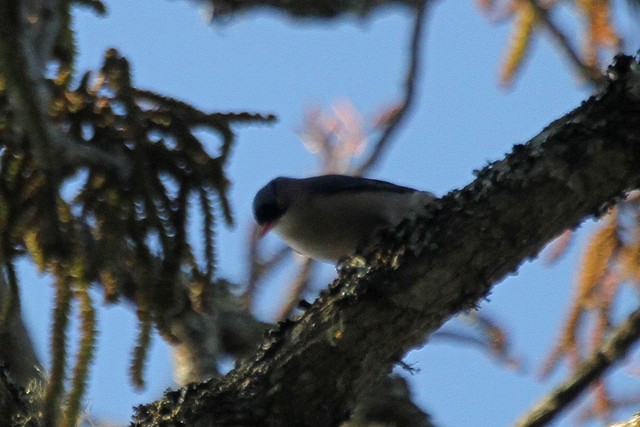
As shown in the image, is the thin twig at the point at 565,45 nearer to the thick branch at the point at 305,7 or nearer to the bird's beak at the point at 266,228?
the thick branch at the point at 305,7

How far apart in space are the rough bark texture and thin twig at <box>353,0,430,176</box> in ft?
6.71

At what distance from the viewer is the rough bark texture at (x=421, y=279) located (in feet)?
9.13

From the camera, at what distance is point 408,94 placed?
199 inches

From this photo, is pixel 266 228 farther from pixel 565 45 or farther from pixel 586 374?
pixel 586 374

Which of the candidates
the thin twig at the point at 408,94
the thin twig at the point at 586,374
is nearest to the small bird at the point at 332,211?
the thin twig at the point at 408,94

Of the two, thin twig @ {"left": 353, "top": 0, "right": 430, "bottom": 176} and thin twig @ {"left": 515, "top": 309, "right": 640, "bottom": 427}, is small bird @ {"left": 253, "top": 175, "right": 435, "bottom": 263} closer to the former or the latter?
thin twig @ {"left": 353, "top": 0, "right": 430, "bottom": 176}

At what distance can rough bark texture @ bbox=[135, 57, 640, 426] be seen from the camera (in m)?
2.78

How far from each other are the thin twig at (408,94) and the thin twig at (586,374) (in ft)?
4.84

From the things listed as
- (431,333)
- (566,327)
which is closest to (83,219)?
(431,333)

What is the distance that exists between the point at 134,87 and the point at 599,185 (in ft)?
4.90

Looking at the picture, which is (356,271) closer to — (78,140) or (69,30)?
(78,140)

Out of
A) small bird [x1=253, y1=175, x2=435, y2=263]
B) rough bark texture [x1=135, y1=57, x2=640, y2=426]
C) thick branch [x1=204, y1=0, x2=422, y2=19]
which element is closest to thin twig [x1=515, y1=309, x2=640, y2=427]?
small bird [x1=253, y1=175, x2=435, y2=263]

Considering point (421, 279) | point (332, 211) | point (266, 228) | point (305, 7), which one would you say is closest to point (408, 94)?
point (332, 211)

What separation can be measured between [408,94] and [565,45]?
805mm
